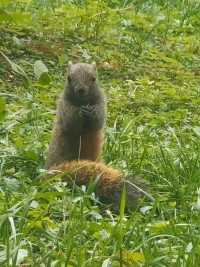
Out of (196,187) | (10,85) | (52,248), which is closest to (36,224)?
(52,248)

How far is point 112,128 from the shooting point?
6.27 metres

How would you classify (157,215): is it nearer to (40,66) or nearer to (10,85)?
(40,66)

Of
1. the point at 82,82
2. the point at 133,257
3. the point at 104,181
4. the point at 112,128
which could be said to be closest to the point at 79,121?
the point at 82,82

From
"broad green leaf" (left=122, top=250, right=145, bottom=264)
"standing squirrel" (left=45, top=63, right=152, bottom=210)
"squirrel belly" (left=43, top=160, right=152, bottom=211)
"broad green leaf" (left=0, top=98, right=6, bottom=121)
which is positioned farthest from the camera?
"standing squirrel" (left=45, top=63, right=152, bottom=210)

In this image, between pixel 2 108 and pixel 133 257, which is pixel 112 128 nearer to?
pixel 133 257

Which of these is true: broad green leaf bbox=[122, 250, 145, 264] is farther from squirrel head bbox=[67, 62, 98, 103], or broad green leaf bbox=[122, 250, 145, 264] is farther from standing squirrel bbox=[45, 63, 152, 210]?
squirrel head bbox=[67, 62, 98, 103]

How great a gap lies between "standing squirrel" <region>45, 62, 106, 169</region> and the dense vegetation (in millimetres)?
175

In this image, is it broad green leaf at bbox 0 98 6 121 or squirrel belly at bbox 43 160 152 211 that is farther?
squirrel belly at bbox 43 160 152 211

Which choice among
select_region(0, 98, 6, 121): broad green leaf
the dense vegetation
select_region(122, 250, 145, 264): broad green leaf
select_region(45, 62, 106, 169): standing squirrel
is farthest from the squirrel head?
select_region(0, 98, 6, 121): broad green leaf

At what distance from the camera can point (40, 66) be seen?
245 centimetres

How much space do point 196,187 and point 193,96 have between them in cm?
283

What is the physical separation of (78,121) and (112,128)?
703mm

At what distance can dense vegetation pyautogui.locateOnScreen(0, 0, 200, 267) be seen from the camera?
3.75 m

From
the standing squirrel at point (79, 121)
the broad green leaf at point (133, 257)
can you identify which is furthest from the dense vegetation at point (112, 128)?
the standing squirrel at point (79, 121)
